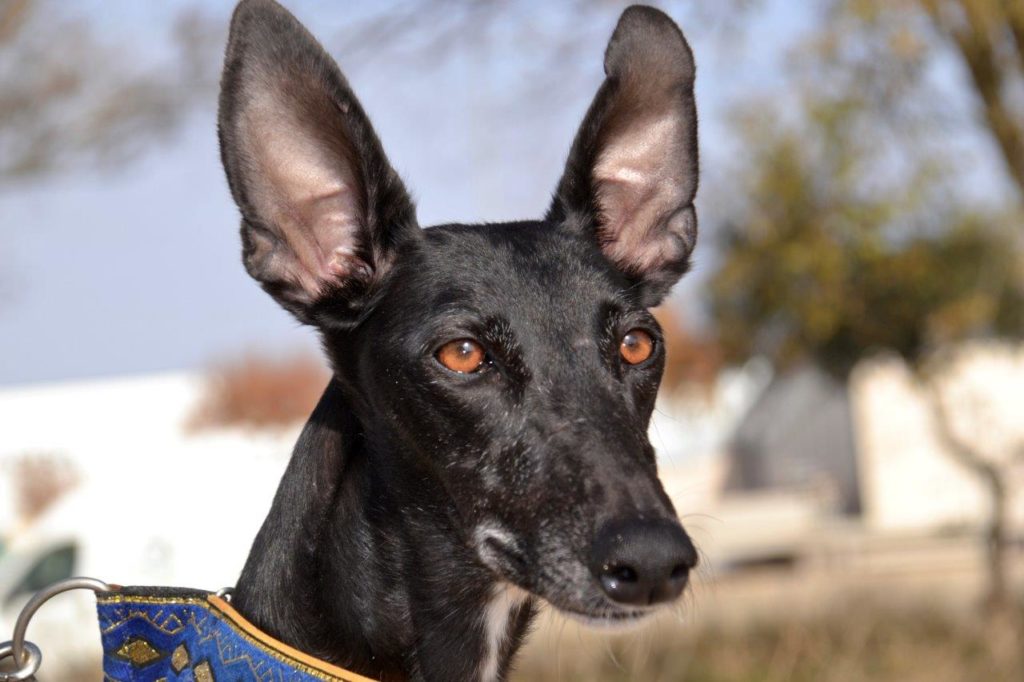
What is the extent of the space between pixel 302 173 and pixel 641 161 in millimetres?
887

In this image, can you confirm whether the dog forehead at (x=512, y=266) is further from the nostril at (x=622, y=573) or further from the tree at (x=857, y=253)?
the tree at (x=857, y=253)

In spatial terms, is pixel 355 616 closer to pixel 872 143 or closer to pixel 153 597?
pixel 153 597

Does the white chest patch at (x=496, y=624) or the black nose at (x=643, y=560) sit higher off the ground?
the black nose at (x=643, y=560)

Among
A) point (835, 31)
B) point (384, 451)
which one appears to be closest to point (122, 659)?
point (384, 451)

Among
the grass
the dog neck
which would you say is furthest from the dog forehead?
the grass

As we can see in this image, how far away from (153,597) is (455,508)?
25.8 inches

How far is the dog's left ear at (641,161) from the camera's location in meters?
3.03

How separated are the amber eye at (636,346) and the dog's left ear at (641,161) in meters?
0.35

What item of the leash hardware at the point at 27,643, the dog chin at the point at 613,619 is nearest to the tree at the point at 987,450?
the dog chin at the point at 613,619

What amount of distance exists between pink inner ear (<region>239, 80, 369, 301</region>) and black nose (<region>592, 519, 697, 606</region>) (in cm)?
99

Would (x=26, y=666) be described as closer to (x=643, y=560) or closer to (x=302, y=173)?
(x=302, y=173)

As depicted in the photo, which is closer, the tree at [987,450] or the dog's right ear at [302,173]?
the dog's right ear at [302,173]

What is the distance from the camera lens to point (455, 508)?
2803mm

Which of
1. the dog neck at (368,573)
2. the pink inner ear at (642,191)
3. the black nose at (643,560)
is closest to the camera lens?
the black nose at (643,560)
